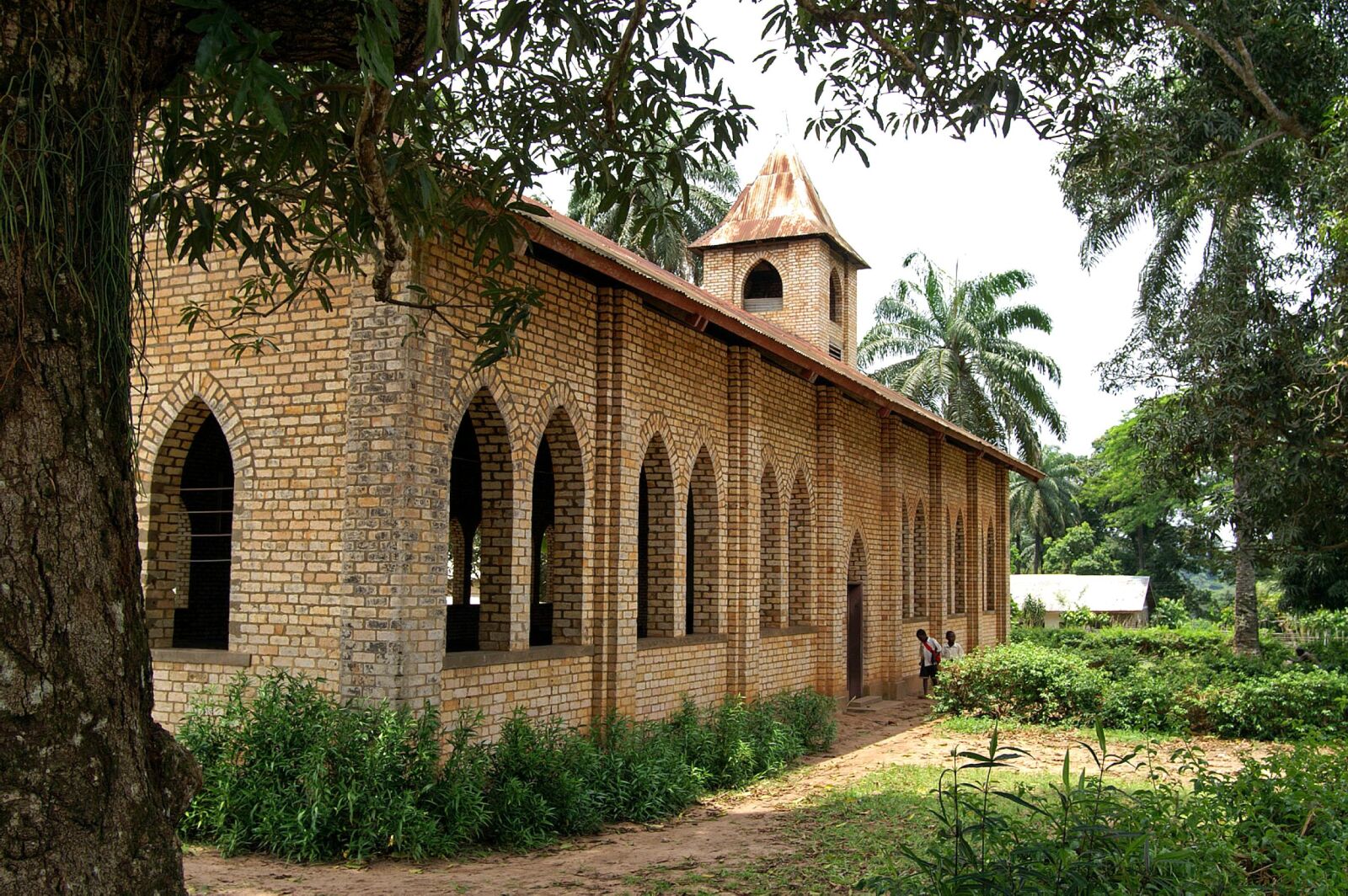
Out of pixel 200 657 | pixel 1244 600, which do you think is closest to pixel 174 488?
pixel 200 657

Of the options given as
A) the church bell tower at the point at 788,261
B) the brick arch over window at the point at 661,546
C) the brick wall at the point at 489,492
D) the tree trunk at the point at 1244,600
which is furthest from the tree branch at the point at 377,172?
the tree trunk at the point at 1244,600

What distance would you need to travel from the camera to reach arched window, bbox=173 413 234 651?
1220 cm

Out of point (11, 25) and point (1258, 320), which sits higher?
point (1258, 320)

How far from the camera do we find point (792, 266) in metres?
25.7

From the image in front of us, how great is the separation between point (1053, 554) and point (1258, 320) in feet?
171

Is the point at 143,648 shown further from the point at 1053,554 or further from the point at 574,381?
the point at 1053,554

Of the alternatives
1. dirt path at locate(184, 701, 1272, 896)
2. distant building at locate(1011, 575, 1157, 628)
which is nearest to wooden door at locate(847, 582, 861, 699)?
dirt path at locate(184, 701, 1272, 896)

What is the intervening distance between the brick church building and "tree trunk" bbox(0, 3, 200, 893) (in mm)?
2039

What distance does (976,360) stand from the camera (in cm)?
3784

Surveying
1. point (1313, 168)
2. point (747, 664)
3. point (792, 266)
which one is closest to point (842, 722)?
point (747, 664)

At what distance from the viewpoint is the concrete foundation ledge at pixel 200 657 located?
912 cm

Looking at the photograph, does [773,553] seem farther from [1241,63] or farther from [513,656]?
[1241,63]

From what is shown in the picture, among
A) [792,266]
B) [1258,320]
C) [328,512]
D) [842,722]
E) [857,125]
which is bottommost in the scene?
[842,722]

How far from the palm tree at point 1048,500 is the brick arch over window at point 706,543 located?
4734 cm
